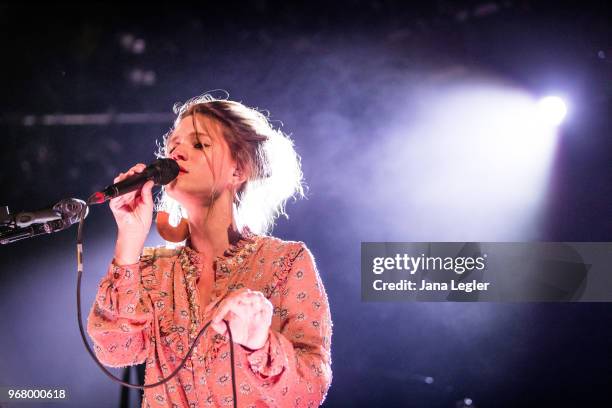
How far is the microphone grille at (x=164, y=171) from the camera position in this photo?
61.1 inches

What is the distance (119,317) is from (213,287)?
0.85 feet

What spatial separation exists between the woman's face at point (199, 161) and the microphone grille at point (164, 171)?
13cm

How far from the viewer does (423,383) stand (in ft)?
8.58

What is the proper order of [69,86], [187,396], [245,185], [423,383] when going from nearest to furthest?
[187,396]
[245,185]
[423,383]
[69,86]

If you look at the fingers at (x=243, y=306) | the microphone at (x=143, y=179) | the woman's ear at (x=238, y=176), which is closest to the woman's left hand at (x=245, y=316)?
the fingers at (x=243, y=306)

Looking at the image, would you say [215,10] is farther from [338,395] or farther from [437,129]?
[338,395]

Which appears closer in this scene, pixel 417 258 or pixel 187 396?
pixel 187 396

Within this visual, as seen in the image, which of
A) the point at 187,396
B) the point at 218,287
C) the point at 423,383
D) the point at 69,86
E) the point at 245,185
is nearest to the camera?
the point at 187,396

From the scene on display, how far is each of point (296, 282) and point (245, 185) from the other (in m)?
0.39

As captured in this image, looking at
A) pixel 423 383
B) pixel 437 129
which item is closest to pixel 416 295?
pixel 423 383

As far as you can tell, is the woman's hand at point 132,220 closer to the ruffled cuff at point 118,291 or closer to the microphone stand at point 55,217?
the ruffled cuff at point 118,291

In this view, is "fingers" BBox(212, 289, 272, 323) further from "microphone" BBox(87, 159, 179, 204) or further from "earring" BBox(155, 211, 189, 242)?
"earring" BBox(155, 211, 189, 242)

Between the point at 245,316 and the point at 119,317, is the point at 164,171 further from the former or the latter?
the point at 245,316

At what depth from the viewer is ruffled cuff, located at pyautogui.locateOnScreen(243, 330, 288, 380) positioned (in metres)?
1.35
